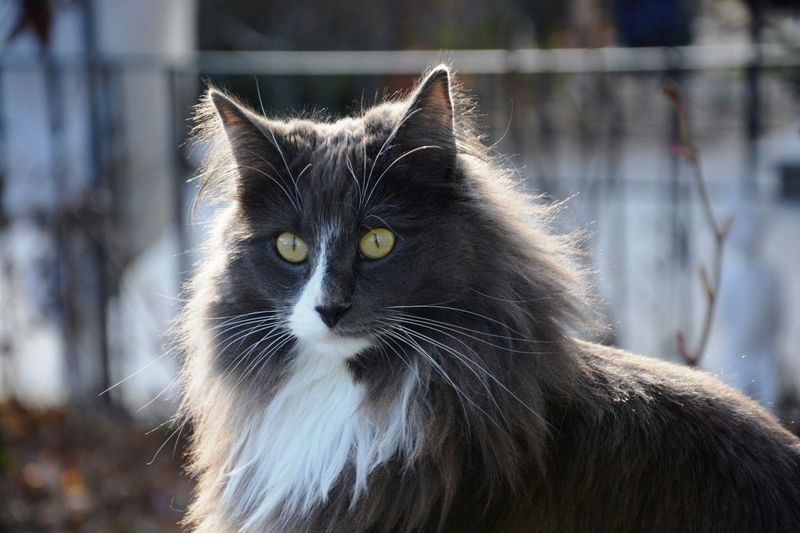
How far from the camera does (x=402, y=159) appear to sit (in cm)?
201

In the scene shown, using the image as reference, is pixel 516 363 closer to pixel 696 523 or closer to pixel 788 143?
pixel 696 523

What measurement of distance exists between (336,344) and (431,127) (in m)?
0.49

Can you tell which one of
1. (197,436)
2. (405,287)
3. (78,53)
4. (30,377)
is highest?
(78,53)

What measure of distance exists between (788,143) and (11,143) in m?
8.62

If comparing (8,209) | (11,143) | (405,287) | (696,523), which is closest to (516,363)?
(405,287)

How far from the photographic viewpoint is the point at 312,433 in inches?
80.3

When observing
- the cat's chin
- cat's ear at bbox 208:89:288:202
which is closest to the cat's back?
the cat's chin

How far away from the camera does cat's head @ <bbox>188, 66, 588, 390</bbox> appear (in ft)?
6.37

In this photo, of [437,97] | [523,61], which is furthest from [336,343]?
[523,61]

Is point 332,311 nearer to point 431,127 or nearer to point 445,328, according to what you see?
point 445,328

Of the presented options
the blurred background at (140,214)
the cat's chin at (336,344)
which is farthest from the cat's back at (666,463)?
the blurred background at (140,214)

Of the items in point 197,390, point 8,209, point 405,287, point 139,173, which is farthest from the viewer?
point 139,173

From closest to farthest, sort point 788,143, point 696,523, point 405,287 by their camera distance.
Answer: point 696,523
point 405,287
point 788,143

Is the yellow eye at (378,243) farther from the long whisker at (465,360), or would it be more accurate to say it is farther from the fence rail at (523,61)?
the fence rail at (523,61)
